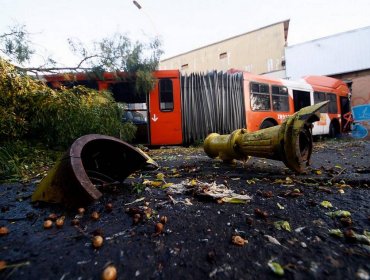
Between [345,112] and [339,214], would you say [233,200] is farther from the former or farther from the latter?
[345,112]

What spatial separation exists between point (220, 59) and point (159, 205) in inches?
880

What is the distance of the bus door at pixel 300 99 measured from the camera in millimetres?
9133

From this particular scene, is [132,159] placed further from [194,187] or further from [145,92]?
[145,92]

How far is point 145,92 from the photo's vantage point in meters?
7.18

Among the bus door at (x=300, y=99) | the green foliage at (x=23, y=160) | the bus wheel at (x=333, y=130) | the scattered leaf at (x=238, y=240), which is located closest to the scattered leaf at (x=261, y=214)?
the scattered leaf at (x=238, y=240)

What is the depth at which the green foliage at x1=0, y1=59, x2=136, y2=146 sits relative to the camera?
4.05 metres

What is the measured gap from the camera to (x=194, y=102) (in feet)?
25.2

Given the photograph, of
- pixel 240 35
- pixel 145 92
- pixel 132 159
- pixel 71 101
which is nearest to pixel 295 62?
pixel 240 35

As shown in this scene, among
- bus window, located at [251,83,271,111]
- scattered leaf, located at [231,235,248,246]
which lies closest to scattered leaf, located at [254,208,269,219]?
scattered leaf, located at [231,235,248,246]

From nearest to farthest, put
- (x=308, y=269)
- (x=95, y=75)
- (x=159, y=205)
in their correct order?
(x=308, y=269)
(x=159, y=205)
(x=95, y=75)

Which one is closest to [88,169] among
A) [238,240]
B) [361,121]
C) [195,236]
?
[195,236]

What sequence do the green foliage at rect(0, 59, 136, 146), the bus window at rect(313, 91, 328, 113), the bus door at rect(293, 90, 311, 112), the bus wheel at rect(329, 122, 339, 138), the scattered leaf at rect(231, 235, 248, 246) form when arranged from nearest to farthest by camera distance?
the scattered leaf at rect(231, 235, 248, 246)
the green foliage at rect(0, 59, 136, 146)
the bus door at rect(293, 90, 311, 112)
the bus window at rect(313, 91, 328, 113)
the bus wheel at rect(329, 122, 339, 138)

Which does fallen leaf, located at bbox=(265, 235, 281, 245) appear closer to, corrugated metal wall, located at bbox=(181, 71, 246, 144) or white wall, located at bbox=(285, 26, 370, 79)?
corrugated metal wall, located at bbox=(181, 71, 246, 144)

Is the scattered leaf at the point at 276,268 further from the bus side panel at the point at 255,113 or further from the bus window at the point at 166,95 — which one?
the bus side panel at the point at 255,113
